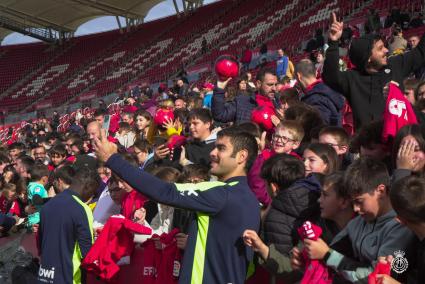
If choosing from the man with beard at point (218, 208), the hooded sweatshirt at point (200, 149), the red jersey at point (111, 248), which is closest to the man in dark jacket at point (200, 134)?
the hooded sweatshirt at point (200, 149)

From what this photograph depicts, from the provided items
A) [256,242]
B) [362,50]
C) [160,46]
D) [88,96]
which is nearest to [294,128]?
[362,50]

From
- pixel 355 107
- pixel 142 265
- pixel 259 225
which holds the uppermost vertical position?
pixel 355 107

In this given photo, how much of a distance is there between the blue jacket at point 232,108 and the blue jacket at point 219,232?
7.51 ft

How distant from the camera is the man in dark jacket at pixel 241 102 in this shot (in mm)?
5621

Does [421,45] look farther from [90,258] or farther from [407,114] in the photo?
[90,258]

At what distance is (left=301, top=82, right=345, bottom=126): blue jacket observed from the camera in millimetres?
5172

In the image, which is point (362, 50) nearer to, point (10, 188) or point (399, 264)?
point (399, 264)

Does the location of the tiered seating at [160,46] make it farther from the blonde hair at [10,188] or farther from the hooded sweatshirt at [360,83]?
the hooded sweatshirt at [360,83]

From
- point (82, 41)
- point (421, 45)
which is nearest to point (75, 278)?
point (421, 45)

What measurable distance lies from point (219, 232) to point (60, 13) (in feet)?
102

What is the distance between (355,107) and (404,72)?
0.53 m

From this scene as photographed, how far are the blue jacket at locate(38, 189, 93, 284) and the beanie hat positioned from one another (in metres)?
2.18

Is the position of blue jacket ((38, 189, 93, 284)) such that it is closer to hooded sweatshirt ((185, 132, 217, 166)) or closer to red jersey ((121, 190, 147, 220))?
red jersey ((121, 190, 147, 220))

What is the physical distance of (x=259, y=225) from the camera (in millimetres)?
3471
